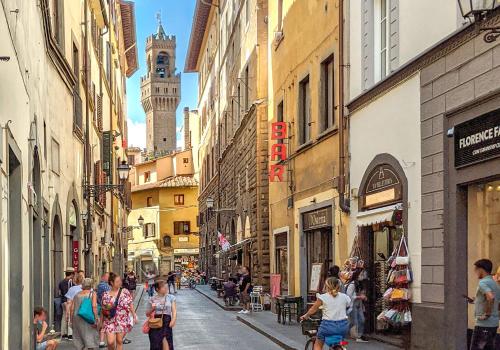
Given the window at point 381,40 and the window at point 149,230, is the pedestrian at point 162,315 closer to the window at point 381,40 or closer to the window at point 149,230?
the window at point 381,40

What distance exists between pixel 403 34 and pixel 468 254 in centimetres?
446

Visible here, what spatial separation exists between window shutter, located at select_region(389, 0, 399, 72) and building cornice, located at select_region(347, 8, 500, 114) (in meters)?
0.37

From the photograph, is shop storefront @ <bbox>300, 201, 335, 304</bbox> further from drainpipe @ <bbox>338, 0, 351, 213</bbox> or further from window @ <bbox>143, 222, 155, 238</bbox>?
window @ <bbox>143, 222, 155, 238</bbox>

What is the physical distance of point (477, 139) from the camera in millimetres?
12836

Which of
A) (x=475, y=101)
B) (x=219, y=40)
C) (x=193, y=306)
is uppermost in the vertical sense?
(x=219, y=40)

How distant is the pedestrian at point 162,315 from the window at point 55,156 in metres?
9.24

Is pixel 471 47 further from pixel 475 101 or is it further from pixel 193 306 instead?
pixel 193 306

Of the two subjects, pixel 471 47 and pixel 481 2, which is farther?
pixel 471 47

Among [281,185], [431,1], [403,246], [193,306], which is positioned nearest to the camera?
[431,1]

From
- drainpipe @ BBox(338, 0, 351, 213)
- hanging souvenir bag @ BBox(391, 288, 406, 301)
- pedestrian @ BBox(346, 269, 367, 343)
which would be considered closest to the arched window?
drainpipe @ BBox(338, 0, 351, 213)

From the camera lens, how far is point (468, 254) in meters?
13.4

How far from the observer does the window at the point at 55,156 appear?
22.2 meters

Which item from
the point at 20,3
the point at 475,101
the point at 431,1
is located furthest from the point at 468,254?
the point at 20,3

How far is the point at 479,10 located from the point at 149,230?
78622mm
